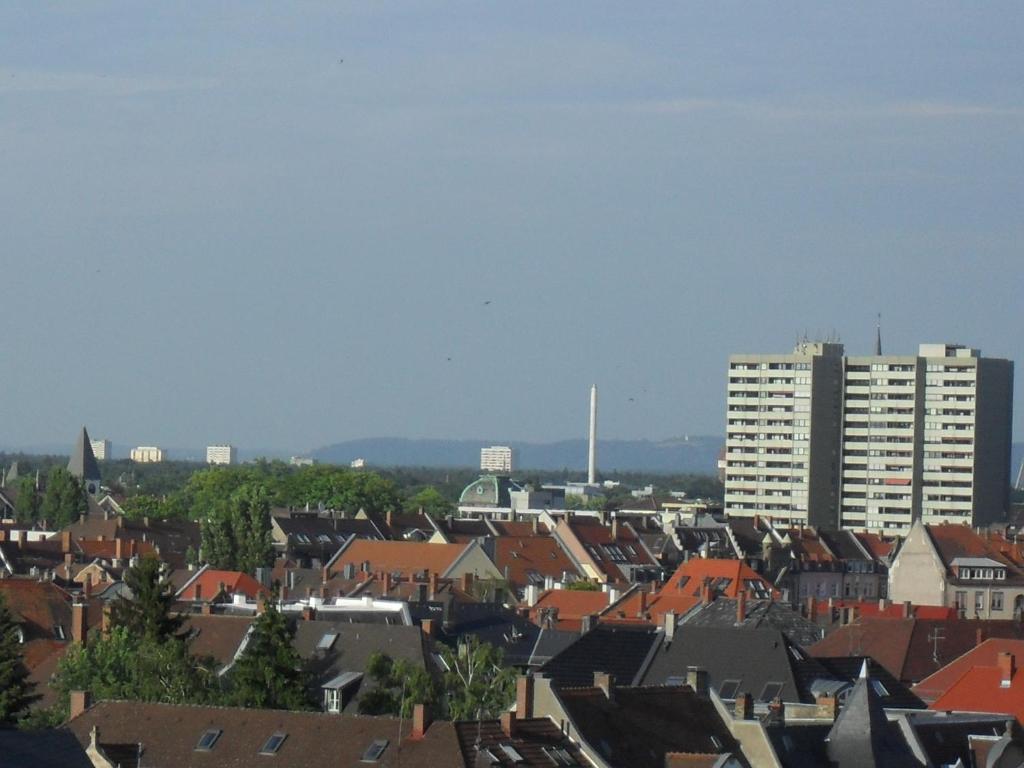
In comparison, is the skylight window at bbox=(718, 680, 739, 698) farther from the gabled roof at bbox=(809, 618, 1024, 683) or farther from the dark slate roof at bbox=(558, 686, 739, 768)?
the gabled roof at bbox=(809, 618, 1024, 683)

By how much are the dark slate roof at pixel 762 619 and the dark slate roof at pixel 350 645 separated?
13.3m

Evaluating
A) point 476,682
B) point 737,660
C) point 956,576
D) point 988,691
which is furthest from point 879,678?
point 956,576

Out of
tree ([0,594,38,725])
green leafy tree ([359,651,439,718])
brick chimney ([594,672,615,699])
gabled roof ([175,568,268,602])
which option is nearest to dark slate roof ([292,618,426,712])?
green leafy tree ([359,651,439,718])

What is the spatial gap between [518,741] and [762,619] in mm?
31313

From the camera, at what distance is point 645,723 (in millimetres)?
43594

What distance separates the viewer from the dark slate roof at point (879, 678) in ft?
177

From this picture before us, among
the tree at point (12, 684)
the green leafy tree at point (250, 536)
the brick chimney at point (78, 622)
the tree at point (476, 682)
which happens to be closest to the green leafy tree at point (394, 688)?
the tree at point (476, 682)

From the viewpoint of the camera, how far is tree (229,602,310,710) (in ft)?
170

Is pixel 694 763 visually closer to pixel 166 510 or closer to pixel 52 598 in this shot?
pixel 52 598

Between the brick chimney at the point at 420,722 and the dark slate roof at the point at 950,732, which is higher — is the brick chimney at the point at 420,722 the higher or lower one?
the higher one

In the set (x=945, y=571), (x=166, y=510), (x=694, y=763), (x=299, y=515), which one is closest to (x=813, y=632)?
(x=694, y=763)

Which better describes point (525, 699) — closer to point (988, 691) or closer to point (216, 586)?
point (988, 691)

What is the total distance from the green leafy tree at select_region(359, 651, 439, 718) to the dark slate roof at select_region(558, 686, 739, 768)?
754cm

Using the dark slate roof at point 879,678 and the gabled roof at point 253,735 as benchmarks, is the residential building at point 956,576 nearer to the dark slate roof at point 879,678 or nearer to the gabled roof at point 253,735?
the dark slate roof at point 879,678
